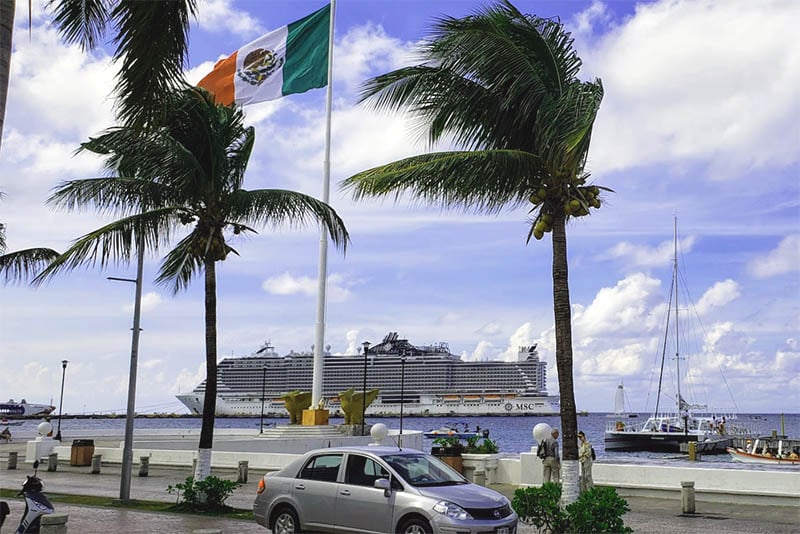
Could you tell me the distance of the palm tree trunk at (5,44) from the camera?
8148 millimetres

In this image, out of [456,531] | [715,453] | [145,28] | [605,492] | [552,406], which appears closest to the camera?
[145,28]

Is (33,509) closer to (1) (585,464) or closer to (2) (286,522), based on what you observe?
(2) (286,522)

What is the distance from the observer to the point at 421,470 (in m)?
12.0

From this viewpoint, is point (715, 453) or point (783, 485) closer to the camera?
point (783, 485)

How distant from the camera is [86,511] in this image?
1689 cm

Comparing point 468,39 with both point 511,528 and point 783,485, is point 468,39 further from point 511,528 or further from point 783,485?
point 783,485

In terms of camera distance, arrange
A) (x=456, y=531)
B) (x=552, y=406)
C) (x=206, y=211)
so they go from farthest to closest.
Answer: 1. (x=552, y=406)
2. (x=206, y=211)
3. (x=456, y=531)

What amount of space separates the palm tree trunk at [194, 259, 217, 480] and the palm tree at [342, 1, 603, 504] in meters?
5.37

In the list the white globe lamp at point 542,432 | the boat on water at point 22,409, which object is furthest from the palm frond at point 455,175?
the boat on water at point 22,409

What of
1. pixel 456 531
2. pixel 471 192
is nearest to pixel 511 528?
pixel 456 531

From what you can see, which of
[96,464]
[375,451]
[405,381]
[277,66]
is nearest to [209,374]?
[375,451]

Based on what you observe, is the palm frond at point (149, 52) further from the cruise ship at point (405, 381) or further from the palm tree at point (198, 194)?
the cruise ship at point (405, 381)

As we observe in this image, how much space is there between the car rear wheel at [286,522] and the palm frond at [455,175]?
506 centimetres

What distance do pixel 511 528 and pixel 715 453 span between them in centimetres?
6702
